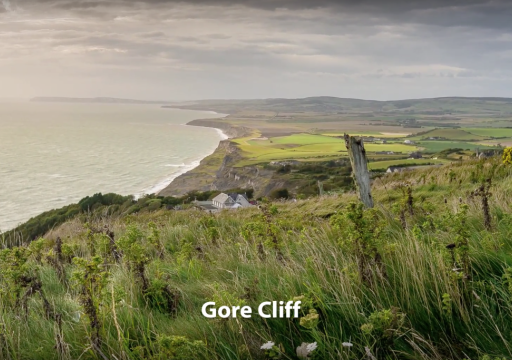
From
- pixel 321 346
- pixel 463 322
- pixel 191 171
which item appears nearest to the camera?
Answer: pixel 321 346

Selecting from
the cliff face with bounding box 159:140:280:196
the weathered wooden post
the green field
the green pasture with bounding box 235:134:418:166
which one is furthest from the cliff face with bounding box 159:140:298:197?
the green field

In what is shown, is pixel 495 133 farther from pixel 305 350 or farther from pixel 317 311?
pixel 305 350

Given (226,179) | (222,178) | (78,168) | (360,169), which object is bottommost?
(226,179)

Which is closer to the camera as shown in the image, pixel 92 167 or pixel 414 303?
pixel 414 303

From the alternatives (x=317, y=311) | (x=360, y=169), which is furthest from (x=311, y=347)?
(x=360, y=169)

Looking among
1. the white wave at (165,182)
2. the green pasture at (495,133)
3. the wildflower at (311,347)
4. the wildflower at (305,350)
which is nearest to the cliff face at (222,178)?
the white wave at (165,182)

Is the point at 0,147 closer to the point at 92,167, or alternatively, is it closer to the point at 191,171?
the point at 92,167

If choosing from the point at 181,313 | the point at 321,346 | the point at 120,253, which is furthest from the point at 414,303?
the point at 120,253

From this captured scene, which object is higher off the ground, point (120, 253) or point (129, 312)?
point (129, 312)

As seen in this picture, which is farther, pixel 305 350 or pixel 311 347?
pixel 305 350
